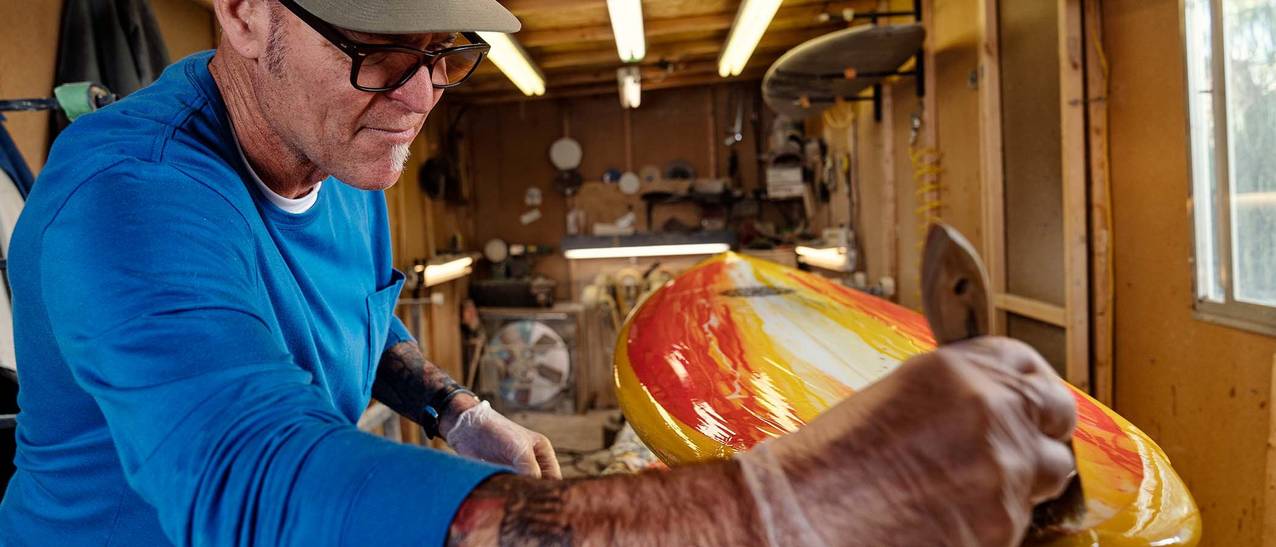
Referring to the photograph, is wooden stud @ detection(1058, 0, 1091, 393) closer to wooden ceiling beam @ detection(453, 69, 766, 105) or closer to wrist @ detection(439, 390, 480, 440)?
wrist @ detection(439, 390, 480, 440)

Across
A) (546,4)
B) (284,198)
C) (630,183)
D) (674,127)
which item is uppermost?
(546,4)

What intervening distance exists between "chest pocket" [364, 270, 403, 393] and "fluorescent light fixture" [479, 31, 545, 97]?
254cm

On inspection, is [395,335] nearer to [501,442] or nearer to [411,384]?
[411,384]

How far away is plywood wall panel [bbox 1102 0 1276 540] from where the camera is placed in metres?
1.95

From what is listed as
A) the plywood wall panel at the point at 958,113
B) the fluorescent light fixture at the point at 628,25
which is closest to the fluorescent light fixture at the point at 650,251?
the fluorescent light fixture at the point at 628,25

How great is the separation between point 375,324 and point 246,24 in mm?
666

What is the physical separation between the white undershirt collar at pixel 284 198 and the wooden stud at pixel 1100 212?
2.76m

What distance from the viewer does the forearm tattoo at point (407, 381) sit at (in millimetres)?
1623

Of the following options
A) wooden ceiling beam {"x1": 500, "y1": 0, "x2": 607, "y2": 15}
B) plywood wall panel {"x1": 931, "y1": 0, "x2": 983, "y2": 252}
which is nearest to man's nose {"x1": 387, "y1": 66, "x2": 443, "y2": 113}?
plywood wall panel {"x1": 931, "y1": 0, "x2": 983, "y2": 252}

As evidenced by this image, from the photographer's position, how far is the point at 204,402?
0.60 metres

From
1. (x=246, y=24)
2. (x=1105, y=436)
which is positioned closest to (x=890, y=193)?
(x=1105, y=436)

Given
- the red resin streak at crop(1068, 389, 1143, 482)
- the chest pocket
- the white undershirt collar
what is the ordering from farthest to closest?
the chest pocket → the red resin streak at crop(1068, 389, 1143, 482) → the white undershirt collar

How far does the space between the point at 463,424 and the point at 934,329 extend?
1138 millimetres

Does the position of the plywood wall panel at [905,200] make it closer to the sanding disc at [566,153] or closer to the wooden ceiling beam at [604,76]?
the wooden ceiling beam at [604,76]
